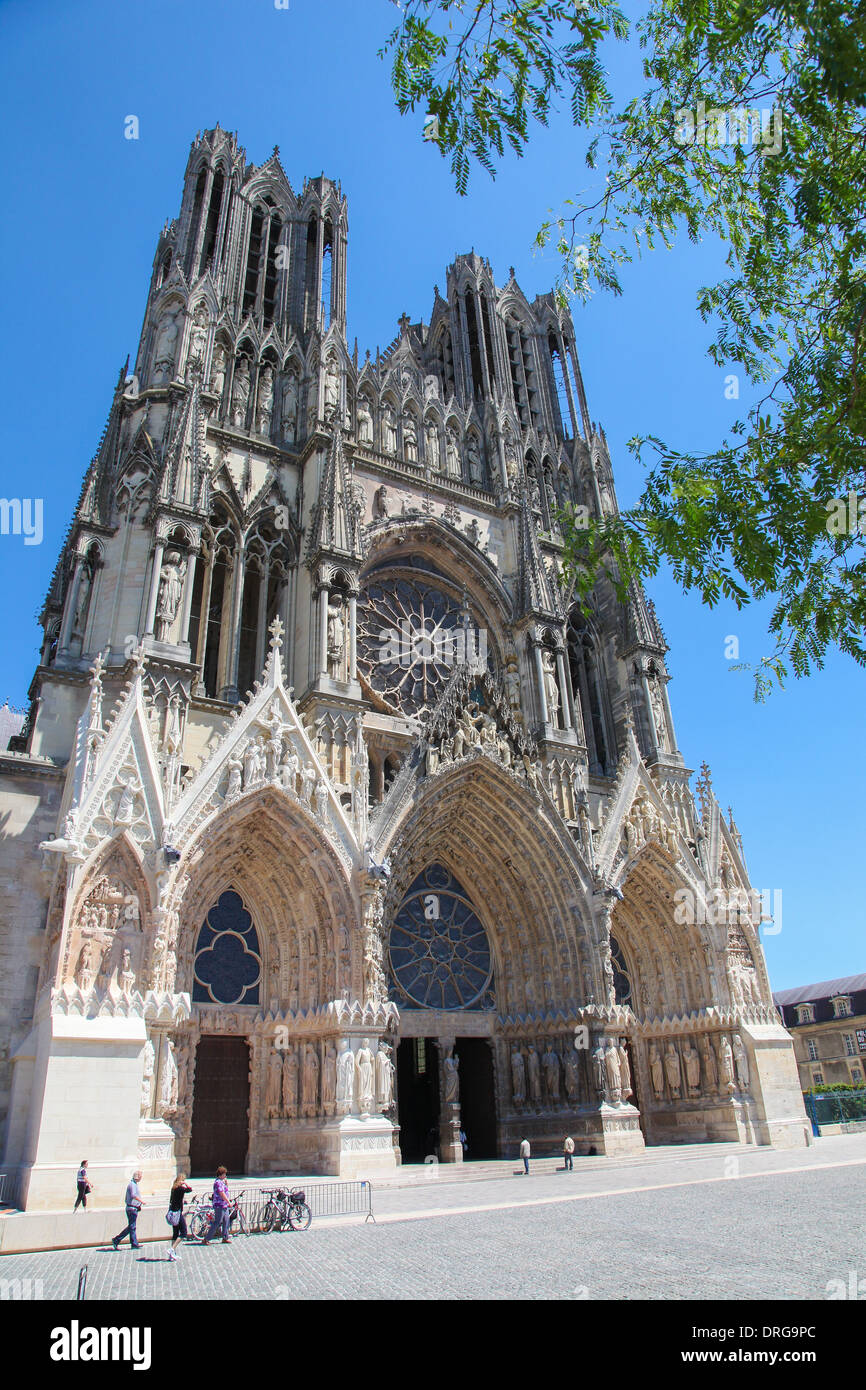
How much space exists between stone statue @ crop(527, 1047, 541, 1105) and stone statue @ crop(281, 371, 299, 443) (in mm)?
17256

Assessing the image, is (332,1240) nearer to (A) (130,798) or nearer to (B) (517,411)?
(A) (130,798)

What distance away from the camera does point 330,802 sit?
18.4m

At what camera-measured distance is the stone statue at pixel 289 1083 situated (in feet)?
55.8

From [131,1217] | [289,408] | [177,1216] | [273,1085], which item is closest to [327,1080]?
[273,1085]

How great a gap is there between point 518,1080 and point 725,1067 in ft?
17.4

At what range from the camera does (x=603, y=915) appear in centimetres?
2097

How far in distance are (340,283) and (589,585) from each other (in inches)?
997

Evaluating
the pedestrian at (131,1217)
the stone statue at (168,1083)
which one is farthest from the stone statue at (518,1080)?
the pedestrian at (131,1217)

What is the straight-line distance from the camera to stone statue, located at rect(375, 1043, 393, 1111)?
1659 centimetres

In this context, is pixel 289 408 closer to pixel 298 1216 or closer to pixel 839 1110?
pixel 298 1216

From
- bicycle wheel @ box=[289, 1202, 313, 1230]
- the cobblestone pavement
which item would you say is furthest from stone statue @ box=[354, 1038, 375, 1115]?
bicycle wheel @ box=[289, 1202, 313, 1230]

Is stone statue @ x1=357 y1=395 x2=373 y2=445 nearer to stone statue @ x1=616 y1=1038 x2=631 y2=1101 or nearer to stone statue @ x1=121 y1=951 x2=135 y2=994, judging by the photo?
stone statue @ x1=121 y1=951 x2=135 y2=994

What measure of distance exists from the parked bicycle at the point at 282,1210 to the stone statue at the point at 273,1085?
6093 mm
